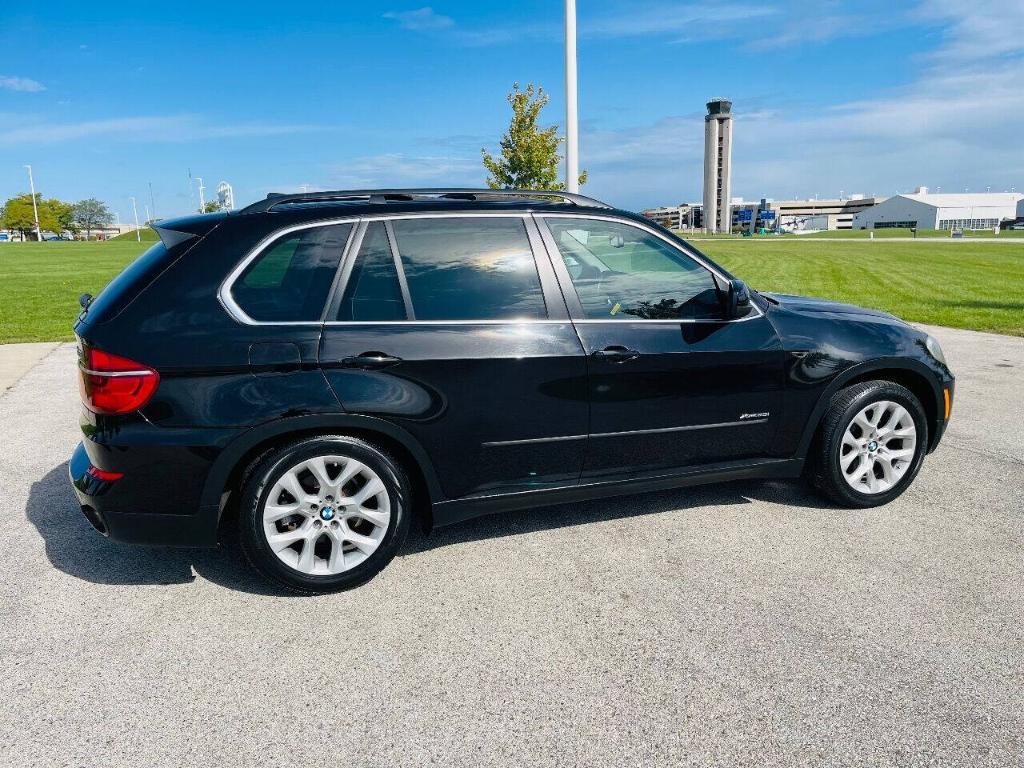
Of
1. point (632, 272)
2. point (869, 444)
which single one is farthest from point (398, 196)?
point (869, 444)

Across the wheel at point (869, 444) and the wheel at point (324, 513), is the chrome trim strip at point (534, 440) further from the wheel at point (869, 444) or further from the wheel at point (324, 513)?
the wheel at point (869, 444)

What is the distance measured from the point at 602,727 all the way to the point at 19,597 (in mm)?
A: 2654

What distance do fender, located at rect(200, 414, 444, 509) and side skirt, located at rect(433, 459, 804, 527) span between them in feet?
1.59

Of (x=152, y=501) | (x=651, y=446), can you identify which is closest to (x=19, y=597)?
(x=152, y=501)

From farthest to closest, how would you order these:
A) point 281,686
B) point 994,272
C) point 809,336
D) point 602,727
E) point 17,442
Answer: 1. point 994,272
2. point 17,442
3. point 809,336
4. point 281,686
5. point 602,727

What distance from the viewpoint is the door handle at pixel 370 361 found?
3252 millimetres

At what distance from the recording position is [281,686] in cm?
273

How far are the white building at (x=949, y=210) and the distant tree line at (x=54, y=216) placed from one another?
512 feet

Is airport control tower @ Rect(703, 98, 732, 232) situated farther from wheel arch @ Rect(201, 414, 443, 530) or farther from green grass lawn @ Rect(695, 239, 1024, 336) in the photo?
wheel arch @ Rect(201, 414, 443, 530)

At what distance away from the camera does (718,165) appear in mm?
149625

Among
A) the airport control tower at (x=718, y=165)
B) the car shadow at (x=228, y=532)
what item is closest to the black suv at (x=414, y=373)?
the car shadow at (x=228, y=532)

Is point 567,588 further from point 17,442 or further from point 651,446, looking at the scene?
point 17,442

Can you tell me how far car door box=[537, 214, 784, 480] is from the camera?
3.66 meters

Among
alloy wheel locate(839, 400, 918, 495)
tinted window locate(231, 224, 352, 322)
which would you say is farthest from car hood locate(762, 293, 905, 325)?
tinted window locate(231, 224, 352, 322)
